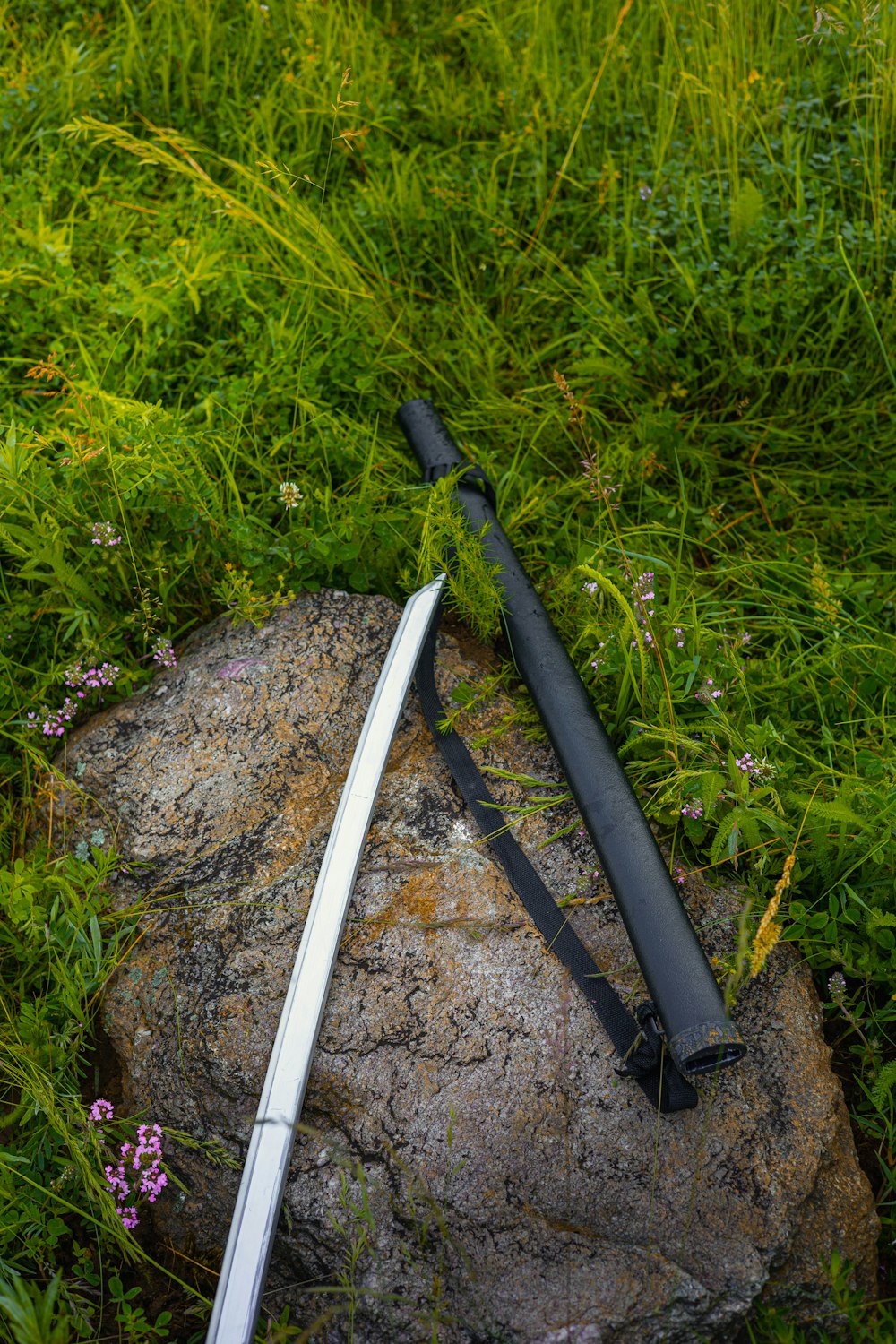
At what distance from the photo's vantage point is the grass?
6.10 feet

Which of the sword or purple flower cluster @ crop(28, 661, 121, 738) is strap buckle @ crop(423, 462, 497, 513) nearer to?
the sword

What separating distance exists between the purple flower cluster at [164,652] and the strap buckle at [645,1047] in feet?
4.44

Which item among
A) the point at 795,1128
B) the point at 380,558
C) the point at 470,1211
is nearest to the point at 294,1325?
the point at 470,1211

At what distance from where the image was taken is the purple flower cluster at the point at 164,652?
2225 millimetres

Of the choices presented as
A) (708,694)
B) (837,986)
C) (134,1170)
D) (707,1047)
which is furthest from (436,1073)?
(708,694)

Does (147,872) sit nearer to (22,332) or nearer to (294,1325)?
(294,1325)

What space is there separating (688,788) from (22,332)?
2.33 m

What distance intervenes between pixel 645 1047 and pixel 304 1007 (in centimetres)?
64

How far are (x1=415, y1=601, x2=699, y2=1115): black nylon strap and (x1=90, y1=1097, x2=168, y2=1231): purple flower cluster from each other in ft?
2.77

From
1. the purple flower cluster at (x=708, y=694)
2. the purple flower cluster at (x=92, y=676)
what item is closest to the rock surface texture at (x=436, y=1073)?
the purple flower cluster at (x=92, y=676)

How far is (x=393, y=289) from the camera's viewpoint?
2.92 meters

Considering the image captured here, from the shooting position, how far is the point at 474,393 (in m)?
2.77

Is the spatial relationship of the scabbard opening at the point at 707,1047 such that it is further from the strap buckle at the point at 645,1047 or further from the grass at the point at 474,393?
the grass at the point at 474,393

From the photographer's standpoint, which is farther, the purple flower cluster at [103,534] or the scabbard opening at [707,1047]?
the purple flower cluster at [103,534]
